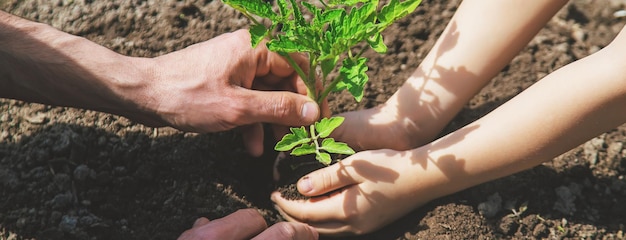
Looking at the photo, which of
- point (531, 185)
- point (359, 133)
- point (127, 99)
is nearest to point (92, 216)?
point (127, 99)

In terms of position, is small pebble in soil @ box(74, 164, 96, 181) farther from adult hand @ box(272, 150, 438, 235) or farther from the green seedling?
the green seedling

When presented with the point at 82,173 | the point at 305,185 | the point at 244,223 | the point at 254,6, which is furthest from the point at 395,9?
the point at 82,173

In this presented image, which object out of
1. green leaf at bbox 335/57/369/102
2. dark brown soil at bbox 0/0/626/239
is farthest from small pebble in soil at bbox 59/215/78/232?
green leaf at bbox 335/57/369/102

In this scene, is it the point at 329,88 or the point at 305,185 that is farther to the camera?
the point at 305,185

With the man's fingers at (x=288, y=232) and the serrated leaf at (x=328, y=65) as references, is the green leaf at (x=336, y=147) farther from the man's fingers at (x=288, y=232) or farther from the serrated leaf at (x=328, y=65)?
the man's fingers at (x=288, y=232)

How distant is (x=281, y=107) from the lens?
1.81 meters

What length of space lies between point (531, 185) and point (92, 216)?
1362 mm

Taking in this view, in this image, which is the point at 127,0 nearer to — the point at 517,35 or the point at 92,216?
the point at 92,216

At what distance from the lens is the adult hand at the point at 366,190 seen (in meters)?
1.94

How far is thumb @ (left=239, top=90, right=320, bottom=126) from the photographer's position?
5.94 feet

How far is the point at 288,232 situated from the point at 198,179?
0.36 meters

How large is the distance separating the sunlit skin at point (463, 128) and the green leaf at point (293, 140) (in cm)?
29

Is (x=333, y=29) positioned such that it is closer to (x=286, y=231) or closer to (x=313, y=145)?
(x=313, y=145)

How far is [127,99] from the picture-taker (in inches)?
73.2
